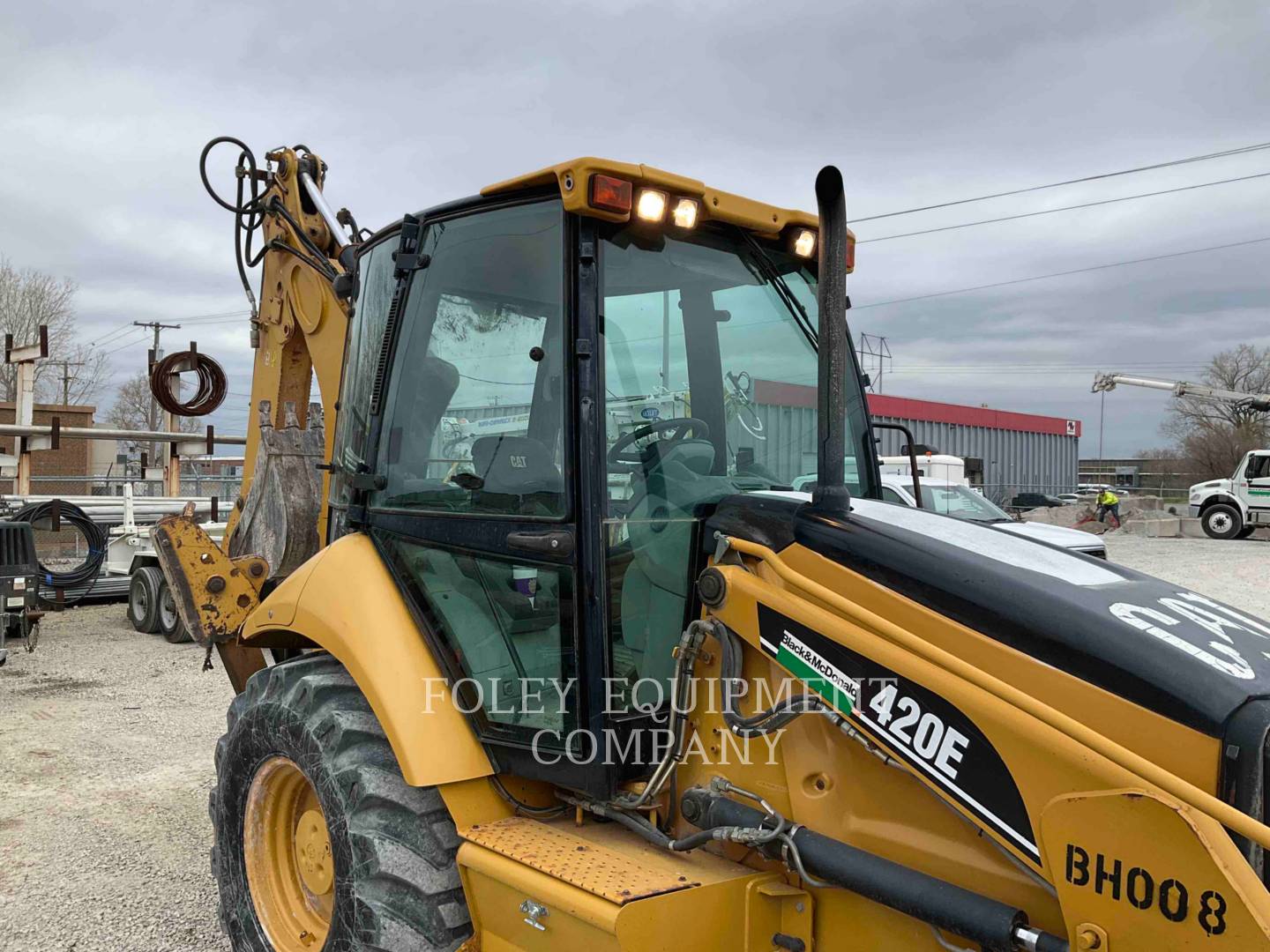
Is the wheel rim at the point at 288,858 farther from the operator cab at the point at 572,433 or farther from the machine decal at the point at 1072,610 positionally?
the machine decal at the point at 1072,610

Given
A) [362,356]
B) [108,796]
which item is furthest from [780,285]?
[108,796]

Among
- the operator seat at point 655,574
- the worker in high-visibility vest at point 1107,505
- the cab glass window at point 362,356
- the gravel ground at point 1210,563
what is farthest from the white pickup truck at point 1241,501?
the operator seat at point 655,574

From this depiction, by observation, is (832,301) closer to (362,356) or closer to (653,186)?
(653,186)

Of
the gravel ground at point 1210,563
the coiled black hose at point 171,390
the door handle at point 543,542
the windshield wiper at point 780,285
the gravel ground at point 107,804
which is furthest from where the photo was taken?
the gravel ground at point 1210,563

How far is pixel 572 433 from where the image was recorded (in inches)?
102

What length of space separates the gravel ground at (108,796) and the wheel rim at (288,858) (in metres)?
0.59

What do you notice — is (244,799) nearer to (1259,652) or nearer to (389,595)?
(389,595)

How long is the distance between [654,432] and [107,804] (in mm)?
4013

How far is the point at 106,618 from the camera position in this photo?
11.6 m

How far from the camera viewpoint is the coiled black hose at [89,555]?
1140 centimetres

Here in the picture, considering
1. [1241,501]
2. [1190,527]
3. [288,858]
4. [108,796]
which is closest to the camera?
[288,858]

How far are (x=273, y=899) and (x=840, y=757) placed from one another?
6.54 feet

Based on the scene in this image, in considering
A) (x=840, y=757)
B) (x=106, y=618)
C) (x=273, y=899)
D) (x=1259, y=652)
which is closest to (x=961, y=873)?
(x=840, y=757)

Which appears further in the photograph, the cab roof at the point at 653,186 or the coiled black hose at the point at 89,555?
the coiled black hose at the point at 89,555
